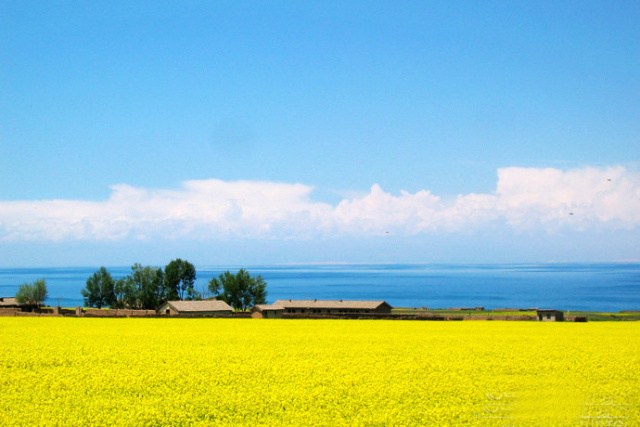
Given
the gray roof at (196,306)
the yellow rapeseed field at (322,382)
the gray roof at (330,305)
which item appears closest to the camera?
the yellow rapeseed field at (322,382)

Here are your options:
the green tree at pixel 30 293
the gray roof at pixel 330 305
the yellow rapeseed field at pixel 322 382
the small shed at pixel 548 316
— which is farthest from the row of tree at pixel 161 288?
the yellow rapeseed field at pixel 322 382

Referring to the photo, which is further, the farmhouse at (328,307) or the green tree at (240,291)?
the green tree at (240,291)

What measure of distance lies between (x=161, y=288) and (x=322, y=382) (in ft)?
336

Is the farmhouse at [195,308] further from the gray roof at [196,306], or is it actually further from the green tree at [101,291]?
the green tree at [101,291]

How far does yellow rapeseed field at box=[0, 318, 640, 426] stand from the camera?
17.5 meters

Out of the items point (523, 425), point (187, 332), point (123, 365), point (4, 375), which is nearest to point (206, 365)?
point (123, 365)

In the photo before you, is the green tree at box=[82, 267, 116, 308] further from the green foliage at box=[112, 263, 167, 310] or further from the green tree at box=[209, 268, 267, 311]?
the green tree at box=[209, 268, 267, 311]

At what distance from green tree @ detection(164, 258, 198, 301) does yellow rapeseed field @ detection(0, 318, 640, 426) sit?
267 ft

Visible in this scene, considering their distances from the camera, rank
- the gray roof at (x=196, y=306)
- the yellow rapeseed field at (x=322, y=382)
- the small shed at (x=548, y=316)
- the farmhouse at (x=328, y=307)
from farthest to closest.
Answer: the farmhouse at (x=328, y=307)
the gray roof at (x=196, y=306)
the small shed at (x=548, y=316)
the yellow rapeseed field at (x=322, y=382)

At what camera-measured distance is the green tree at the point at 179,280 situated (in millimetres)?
117688

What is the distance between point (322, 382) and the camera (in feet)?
72.3

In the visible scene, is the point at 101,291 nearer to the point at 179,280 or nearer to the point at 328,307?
the point at 179,280

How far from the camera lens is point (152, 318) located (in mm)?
63531

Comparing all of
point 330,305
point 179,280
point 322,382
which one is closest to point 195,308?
point 330,305
